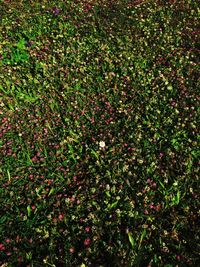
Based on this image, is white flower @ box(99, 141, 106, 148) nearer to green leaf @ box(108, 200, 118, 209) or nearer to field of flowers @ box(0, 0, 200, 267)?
field of flowers @ box(0, 0, 200, 267)

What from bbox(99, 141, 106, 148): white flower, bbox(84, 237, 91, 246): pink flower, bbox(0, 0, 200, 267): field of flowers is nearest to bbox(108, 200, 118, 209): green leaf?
bbox(0, 0, 200, 267): field of flowers

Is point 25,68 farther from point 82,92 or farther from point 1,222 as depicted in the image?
point 1,222

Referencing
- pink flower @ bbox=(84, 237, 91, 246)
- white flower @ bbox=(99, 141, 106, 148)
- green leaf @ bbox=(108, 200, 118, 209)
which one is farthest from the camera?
A: white flower @ bbox=(99, 141, 106, 148)

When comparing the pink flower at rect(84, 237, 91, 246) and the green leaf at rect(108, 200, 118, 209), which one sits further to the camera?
the green leaf at rect(108, 200, 118, 209)

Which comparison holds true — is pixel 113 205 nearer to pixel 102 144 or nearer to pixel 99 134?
pixel 102 144

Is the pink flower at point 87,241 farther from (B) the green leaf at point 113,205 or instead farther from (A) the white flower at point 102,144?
(A) the white flower at point 102,144

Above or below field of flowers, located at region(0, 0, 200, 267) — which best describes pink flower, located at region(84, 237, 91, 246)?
below

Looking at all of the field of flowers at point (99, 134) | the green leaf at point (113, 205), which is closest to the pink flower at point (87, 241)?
the field of flowers at point (99, 134)

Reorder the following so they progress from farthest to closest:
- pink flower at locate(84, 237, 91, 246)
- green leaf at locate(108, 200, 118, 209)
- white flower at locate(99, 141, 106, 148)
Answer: white flower at locate(99, 141, 106, 148) → green leaf at locate(108, 200, 118, 209) → pink flower at locate(84, 237, 91, 246)
